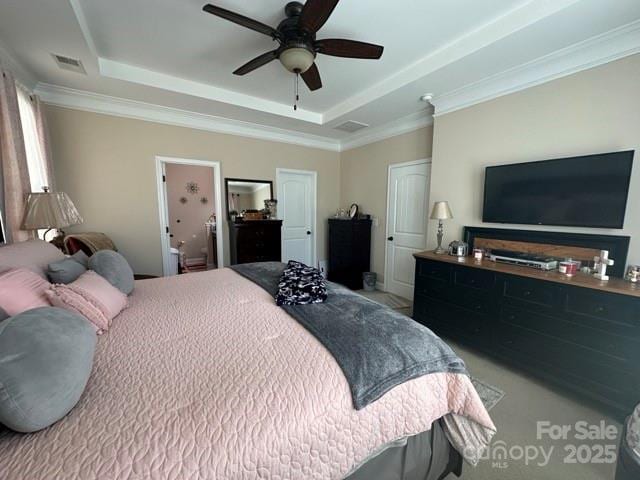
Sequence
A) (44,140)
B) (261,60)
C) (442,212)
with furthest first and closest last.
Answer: (442,212) → (44,140) → (261,60)

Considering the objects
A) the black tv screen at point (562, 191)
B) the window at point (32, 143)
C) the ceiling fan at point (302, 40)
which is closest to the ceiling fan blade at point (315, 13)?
the ceiling fan at point (302, 40)

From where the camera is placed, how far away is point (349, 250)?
424 cm

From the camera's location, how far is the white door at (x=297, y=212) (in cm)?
435

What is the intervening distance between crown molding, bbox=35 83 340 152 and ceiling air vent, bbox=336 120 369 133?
0.59 m

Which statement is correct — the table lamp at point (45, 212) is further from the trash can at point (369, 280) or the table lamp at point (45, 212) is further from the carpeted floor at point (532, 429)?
the trash can at point (369, 280)

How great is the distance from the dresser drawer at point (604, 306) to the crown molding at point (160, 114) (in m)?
3.87

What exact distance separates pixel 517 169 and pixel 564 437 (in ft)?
6.66

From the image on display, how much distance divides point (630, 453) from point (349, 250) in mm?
3397

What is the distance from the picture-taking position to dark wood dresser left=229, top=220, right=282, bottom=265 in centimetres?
363

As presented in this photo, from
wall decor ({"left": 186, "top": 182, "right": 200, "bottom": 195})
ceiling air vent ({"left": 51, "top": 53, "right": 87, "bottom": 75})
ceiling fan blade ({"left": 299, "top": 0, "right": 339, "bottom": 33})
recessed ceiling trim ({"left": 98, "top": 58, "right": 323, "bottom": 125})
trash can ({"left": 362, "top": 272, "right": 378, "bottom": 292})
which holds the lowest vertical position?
trash can ({"left": 362, "top": 272, "right": 378, "bottom": 292})

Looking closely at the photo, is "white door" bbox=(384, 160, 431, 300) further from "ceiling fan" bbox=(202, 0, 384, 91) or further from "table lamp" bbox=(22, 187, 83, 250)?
"table lamp" bbox=(22, 187, 83, 250)

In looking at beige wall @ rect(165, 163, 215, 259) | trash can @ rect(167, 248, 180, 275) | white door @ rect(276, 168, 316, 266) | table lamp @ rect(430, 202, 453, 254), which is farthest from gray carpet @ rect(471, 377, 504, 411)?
beige wall @ rect(165, 163, 215, 259)

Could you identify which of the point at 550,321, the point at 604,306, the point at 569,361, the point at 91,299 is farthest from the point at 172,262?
the point at 604,306

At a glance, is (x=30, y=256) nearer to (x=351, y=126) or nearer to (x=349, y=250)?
(x=349, y=250)
